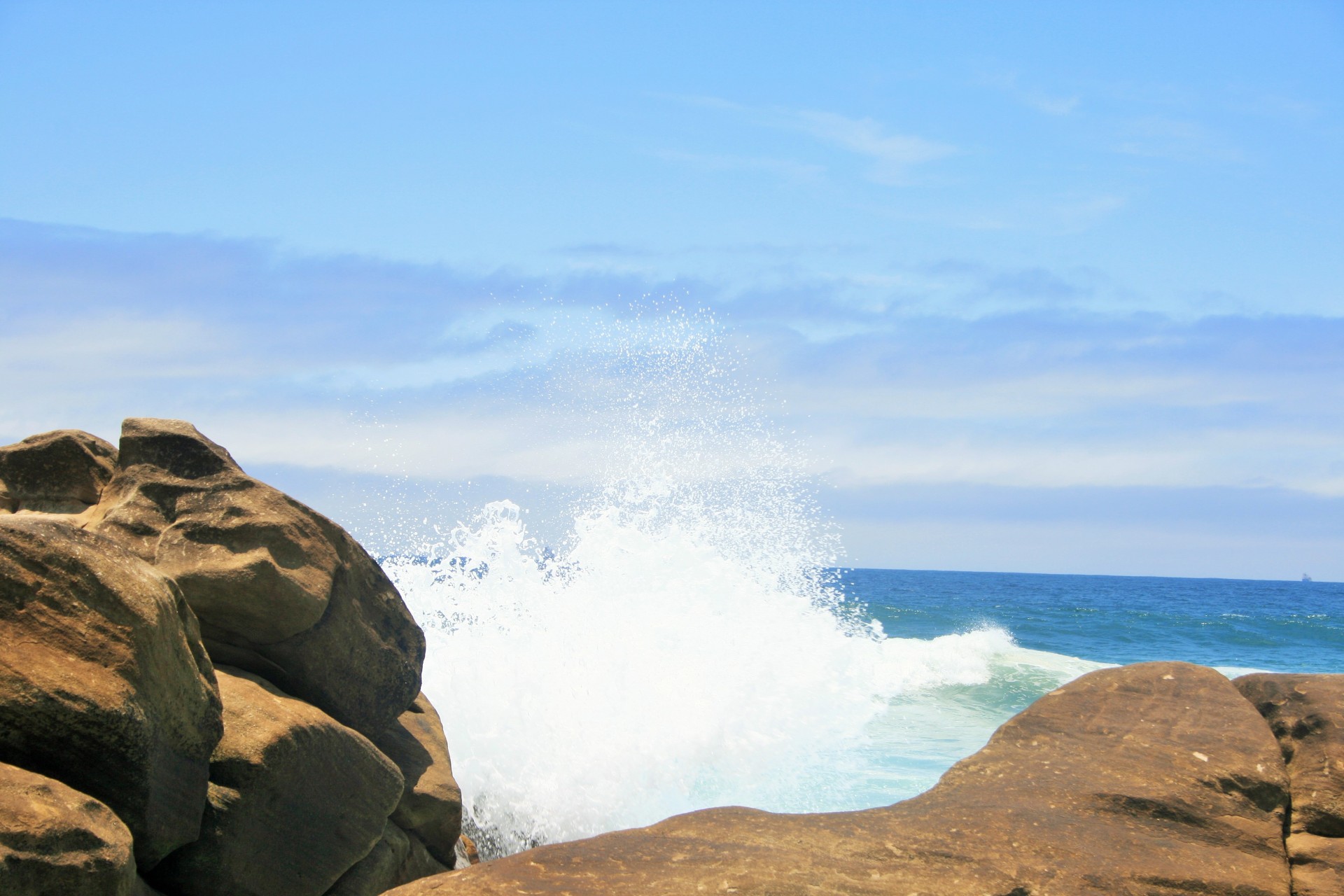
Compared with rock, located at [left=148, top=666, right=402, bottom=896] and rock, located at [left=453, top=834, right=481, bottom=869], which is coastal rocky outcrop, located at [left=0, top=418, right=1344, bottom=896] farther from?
rock, located at [left=453, top=834, right=481, bottom=869]

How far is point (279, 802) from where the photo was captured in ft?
12.6

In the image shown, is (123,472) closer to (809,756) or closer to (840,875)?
(840,875)

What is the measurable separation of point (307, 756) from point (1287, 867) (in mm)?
3767

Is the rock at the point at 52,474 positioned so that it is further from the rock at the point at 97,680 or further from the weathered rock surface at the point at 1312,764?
the weathered rock surface at the point at 1312,764

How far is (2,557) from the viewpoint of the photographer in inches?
119

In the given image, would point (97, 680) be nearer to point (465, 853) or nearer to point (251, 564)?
point (251, 564)

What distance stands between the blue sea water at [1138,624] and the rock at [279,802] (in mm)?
20730

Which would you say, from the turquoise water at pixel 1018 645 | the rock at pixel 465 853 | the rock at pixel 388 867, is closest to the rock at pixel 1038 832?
the rock at pixel 388 867

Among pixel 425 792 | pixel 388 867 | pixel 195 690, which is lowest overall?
pixel 388 867

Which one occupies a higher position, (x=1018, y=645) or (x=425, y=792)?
(x=425, y=792)

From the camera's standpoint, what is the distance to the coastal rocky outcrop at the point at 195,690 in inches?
117

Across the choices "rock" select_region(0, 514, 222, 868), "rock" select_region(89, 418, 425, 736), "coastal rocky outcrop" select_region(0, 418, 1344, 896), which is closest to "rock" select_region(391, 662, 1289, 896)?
"coastal rocky outcrop" select_region(0, 418, 1344, 896)

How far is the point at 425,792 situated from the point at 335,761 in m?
1.14

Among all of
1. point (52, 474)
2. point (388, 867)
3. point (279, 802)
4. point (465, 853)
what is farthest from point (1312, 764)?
point (52, 474)
